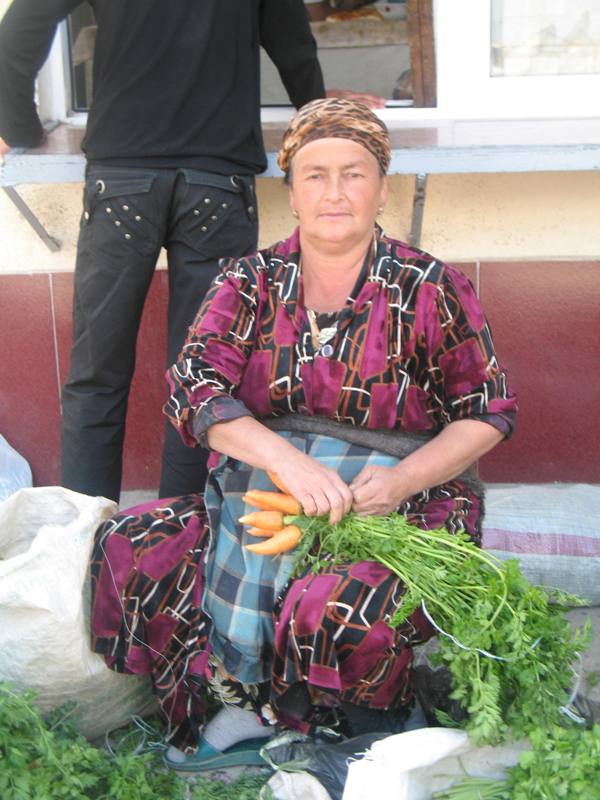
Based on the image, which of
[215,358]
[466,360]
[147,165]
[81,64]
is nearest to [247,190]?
[147,165]

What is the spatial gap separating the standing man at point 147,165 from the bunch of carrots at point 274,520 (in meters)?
1.03

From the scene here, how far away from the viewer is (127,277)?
10.8ft

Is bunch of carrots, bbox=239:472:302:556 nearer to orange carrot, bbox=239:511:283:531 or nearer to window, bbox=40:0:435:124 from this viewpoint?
orange carrot, bbox=239:511:283:531

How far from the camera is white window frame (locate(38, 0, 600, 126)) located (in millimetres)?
3953

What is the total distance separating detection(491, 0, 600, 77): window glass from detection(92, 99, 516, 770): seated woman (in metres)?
1.66

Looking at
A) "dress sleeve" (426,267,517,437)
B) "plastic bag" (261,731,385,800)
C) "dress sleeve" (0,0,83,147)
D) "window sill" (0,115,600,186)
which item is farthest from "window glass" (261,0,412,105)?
"plastic bag" (261,731,385,800)

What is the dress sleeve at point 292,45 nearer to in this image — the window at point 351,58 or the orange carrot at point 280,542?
the window at point 351,58

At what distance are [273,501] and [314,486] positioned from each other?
4.0 inches

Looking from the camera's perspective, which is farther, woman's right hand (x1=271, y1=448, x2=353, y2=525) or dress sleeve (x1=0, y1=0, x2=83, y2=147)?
dress sleeve (x1=0, y1=0, x2=83, y2=147)

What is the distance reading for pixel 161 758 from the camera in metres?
2.61

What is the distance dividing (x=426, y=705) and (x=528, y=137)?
1869 millimetres

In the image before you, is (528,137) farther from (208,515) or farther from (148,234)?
(208,515)

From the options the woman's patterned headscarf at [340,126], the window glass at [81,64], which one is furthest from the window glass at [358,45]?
the woman's patterned headscarf at [340,126]

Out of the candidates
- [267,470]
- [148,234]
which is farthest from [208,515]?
[148,234]
